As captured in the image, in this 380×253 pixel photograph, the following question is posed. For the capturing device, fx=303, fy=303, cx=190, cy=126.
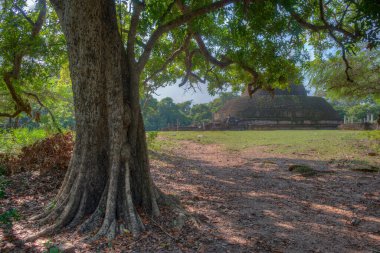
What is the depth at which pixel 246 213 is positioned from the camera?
5867 mm

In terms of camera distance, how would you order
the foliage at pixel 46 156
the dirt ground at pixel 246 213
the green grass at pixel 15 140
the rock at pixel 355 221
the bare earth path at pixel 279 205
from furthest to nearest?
the green grass at pixel 15 140, the foliage at pixel 46 156, the rock at pixel 355 221, the bare earth path at pixel 279 205, the dirt ground at pixel 246 213

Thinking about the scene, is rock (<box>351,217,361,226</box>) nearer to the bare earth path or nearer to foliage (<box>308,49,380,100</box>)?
the bare earth path

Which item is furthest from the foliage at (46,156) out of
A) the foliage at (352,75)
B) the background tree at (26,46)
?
the foliage at (352,75)

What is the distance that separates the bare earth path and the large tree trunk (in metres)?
1.48

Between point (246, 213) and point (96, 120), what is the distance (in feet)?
10.8

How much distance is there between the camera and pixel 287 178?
915 cm

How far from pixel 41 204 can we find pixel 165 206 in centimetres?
261

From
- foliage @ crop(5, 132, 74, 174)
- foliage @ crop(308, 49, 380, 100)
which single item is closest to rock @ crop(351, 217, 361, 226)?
foliage @ crop(5, 132, 74, 174)

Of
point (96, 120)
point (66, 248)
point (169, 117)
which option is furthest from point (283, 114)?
point (66, 248)

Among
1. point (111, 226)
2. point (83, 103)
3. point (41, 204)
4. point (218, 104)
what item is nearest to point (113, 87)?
point (83, 103)

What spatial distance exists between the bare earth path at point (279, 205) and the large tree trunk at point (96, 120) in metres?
1.48

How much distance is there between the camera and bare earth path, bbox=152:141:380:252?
14.7 ft

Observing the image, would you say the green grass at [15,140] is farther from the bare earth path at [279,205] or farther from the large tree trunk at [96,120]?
the large tree trunk at [96,120]

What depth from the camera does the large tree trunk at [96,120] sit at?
5.00 meters
